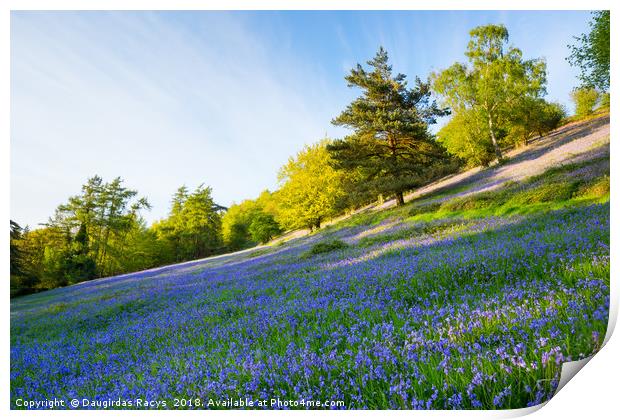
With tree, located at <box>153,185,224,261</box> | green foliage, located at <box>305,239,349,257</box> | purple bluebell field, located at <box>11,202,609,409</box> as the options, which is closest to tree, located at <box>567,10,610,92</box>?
purple bluebell field, located at <box>11,202,609,409</box>

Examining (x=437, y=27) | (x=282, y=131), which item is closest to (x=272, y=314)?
(x=282, y=131)

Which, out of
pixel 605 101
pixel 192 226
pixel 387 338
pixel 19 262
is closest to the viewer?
pixel 387 338

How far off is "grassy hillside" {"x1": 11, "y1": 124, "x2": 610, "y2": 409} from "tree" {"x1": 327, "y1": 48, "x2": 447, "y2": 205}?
9110mm

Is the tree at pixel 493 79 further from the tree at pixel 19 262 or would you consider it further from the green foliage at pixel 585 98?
the tree at pixel 19 262

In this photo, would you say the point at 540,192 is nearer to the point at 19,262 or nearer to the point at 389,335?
the point at 389,335

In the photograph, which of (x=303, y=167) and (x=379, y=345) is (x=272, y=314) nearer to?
(x=379, y=345)

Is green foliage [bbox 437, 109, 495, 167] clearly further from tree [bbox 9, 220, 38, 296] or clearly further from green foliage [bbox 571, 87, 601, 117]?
tree [bbox 9, 220, 38, 296]

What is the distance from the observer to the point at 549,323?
243 cm

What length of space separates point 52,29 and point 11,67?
0.75 metres

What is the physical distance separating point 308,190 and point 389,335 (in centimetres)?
2232

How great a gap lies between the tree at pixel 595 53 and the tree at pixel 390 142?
955 centimetres

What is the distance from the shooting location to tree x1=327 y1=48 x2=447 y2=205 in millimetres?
15117

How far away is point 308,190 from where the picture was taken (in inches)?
984

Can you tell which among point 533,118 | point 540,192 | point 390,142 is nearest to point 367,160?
point 390,142
